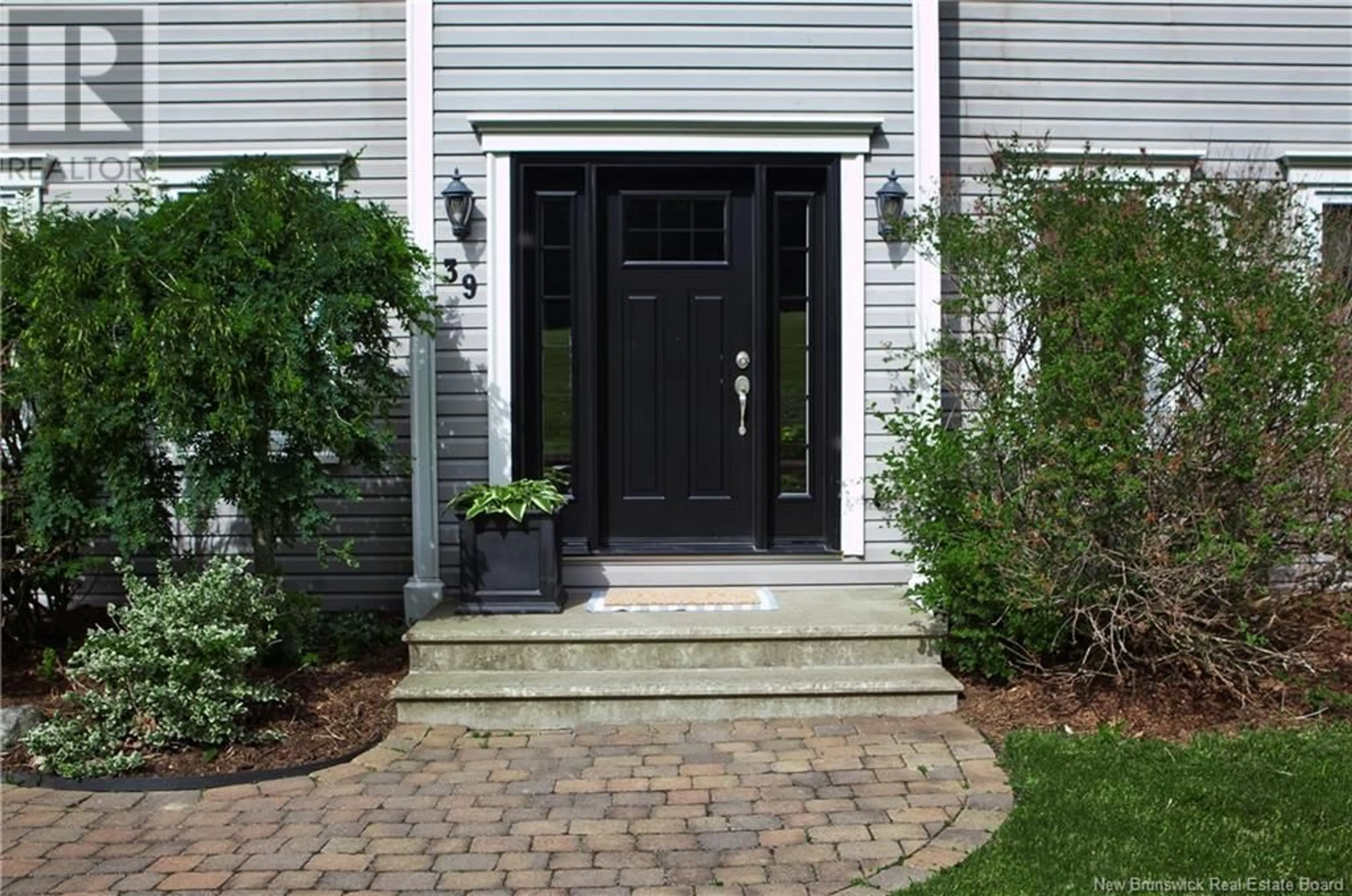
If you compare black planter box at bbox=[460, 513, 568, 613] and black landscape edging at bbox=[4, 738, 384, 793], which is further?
black planter box at bbox=[460, 513, 568, 613]

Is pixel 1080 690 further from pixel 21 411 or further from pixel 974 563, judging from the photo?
pixel 21 411

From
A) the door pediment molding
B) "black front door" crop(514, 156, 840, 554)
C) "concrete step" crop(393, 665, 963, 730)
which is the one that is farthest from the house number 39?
"concrete step" crop(393, 665, 963, 730)

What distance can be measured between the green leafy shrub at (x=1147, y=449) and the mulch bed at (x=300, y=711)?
96.4 inches

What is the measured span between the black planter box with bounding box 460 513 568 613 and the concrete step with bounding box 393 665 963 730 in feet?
2.10

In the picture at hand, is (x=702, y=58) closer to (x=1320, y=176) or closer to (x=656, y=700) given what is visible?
(x=656, y=700)

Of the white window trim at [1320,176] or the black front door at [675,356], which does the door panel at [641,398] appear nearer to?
the black front door at [675,356]

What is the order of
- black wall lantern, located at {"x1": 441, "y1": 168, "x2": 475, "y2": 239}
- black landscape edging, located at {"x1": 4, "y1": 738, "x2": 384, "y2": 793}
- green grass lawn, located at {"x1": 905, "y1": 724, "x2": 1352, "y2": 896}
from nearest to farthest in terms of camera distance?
green grass lawn, located at {"x1": 905, "y1": 724, "x2": 1352, "y2": 896} < black landscape edging, located at {"x1": 4, "y1": 738, "x2": 384, "y2": 793} < black wall lantern, located at {"x1": 441, "y1": 168, "x2": 475, "y2": 239}

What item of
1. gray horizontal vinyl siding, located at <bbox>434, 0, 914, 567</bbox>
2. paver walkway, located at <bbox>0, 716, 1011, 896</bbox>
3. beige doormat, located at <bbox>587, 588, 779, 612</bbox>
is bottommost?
paver walkway, located at <bbox>0, 716, 1011, 896</bbox>

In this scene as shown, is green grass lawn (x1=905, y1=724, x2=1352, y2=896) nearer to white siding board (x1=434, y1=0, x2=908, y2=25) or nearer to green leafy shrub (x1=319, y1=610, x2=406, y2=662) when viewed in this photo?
green leafy shrub (x1=319, y1=610, x2=406, y2=662)

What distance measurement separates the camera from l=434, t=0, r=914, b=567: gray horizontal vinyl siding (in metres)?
6.07

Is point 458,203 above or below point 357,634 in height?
above

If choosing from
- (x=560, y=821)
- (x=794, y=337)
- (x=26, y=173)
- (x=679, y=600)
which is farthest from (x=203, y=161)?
(x=560, y=821)

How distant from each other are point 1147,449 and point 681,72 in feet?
10.1

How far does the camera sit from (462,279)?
20.1ft
